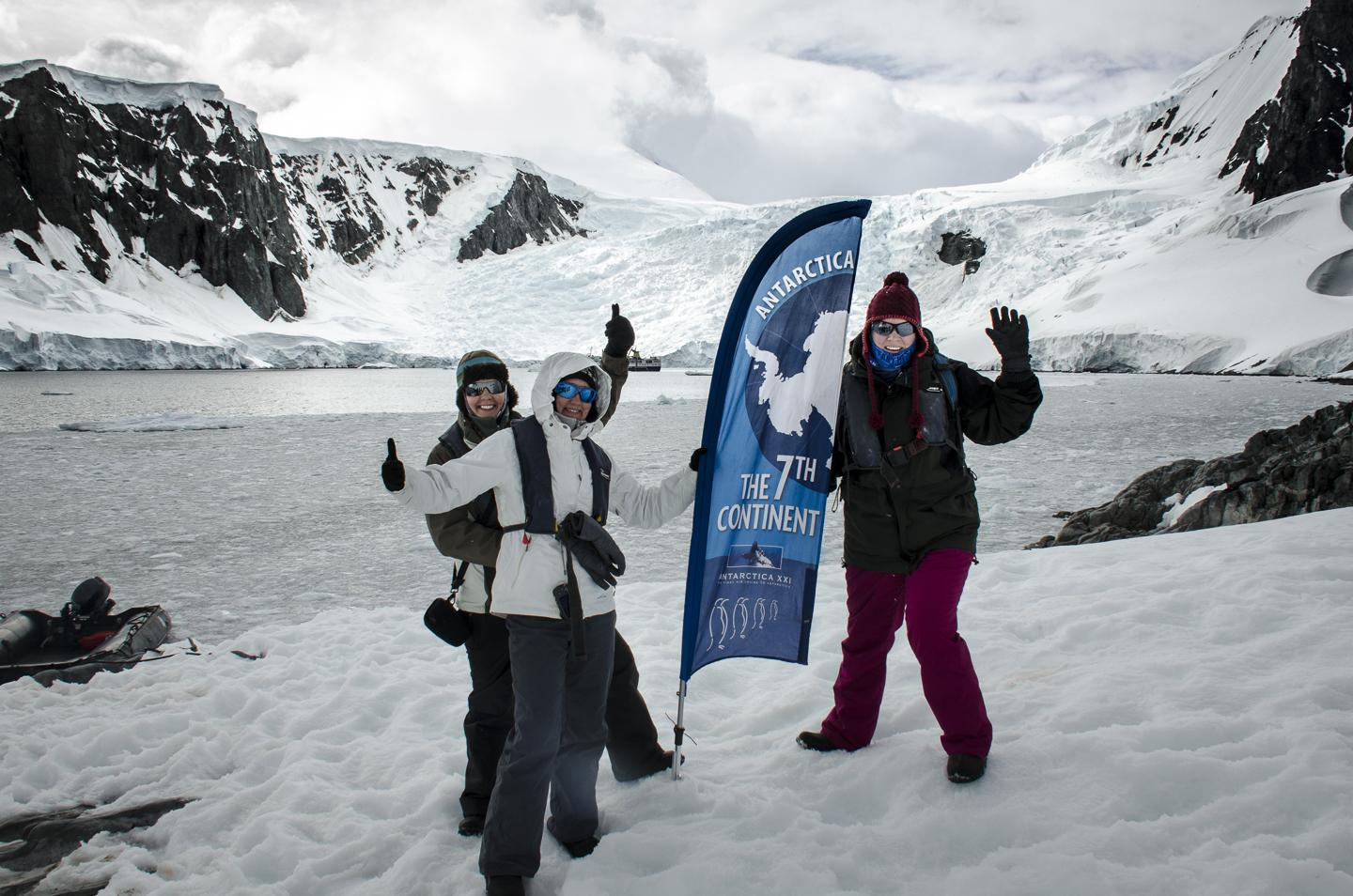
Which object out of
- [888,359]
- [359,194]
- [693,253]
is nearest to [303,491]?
[888,359]

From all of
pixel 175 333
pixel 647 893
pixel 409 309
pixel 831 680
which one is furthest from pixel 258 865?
pixel 409 309

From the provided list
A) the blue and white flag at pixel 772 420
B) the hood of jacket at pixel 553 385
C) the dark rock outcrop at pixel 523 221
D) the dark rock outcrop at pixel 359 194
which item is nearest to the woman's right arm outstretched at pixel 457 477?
the hood of jacket at pixel 553 385

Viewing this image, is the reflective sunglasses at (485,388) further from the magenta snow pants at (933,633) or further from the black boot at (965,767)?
the black boot at (965,767)

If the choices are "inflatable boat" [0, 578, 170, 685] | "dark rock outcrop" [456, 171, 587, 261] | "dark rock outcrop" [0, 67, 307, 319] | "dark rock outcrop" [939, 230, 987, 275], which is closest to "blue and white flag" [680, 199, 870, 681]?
"inflatable boat" [0, 578, 170, 685]

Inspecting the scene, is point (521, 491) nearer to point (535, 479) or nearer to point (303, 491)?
point (535, 479)

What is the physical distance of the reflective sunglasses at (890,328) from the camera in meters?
2.53

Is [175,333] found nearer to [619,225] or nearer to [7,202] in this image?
[7,202]

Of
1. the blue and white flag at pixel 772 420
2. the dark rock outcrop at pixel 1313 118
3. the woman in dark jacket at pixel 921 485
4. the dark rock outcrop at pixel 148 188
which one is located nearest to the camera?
the woman in dark jacket at pixel 921 485

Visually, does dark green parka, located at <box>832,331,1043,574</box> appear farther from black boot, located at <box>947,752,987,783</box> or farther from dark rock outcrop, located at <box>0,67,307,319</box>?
dark rock outcrop, located at <box>0,67,307,319</box>

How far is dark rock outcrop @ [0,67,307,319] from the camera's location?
60406 millimetres

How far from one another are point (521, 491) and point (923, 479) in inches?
51.2

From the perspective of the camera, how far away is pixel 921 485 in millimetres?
2479

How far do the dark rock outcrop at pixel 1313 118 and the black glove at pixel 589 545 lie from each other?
64428 millimetres

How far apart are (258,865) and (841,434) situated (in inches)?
93.7
